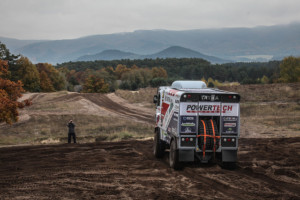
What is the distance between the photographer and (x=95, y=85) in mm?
116062

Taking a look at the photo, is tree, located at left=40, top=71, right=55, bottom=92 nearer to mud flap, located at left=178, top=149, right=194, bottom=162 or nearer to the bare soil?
the bare soil

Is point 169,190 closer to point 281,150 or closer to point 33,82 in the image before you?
point 281,150

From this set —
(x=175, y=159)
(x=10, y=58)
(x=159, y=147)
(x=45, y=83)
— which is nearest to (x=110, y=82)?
(x=45, y=83)

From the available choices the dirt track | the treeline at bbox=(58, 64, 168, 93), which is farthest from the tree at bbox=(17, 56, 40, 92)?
the dirt track

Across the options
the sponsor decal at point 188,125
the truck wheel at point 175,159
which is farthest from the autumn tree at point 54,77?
the sponsor decal at point 188,125

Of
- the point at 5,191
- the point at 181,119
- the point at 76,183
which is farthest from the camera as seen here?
the point at 181,119

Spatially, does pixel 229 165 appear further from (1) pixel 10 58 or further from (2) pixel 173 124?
(1) pixel 10 58

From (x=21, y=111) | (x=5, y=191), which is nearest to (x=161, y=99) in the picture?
(x=5, y=191)

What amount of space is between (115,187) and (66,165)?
5.12m

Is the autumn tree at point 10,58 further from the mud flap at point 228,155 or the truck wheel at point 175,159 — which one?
the mud flap at point 228,155

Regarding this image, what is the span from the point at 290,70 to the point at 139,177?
124700mm

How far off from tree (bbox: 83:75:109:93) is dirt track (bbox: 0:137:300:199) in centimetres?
9631

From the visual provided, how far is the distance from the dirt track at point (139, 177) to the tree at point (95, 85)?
316 feet

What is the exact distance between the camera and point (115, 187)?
472 inches
